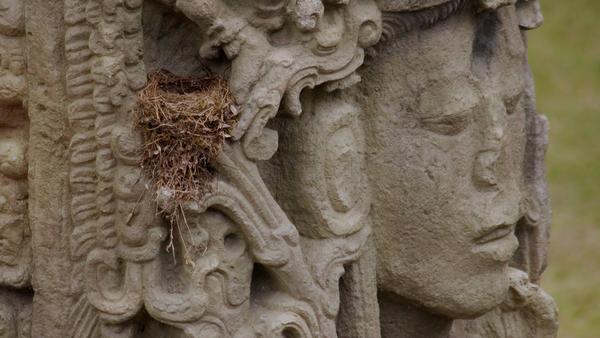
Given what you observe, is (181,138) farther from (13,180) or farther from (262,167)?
(13,180)

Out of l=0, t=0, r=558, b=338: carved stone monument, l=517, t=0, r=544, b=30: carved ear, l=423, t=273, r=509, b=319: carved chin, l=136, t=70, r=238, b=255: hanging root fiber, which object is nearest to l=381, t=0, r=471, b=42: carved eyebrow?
l=0, t=0, r=558, b=338: carved stone monument

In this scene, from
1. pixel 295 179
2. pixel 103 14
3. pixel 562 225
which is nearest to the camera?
pixel 103 14

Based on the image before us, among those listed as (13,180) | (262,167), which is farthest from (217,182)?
(13,180)

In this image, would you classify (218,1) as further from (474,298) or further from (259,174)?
(474,298)

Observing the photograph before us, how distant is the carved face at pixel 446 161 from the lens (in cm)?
297

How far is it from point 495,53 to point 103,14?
898 mm

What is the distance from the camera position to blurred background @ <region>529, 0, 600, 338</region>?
5.07 meters

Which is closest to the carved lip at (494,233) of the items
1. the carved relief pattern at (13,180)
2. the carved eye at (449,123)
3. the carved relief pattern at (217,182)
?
the carved eye at (449,123)

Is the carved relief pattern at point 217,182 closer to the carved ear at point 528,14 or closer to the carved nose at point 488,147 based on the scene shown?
the carved nose at point 488,147

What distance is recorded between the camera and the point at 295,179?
2.91m

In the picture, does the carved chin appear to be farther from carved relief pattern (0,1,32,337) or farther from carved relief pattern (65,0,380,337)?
carved relief pattern (0,1,32,337)

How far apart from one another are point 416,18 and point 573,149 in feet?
11.2

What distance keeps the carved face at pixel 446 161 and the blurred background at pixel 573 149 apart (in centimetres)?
183

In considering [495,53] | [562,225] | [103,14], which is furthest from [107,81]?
[562,225]
